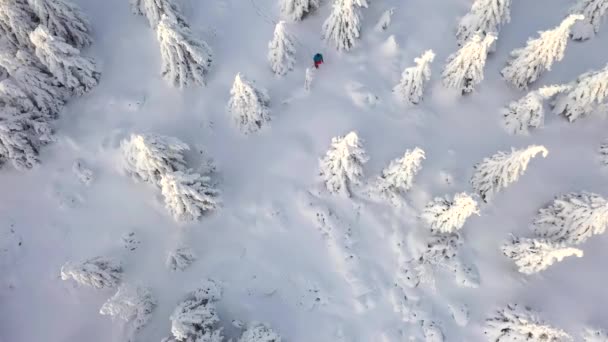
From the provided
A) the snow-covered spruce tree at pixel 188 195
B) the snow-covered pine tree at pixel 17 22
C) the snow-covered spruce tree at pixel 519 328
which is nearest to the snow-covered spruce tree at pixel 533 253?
the snow-covered spruce tree at pixel 519 328

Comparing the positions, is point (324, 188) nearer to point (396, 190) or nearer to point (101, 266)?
point (396, 190)

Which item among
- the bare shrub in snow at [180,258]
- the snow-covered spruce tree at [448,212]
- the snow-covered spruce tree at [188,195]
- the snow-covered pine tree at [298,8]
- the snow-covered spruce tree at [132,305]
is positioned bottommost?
the snow-covered spruce tree at [132,305]

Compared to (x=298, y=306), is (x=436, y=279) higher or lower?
higher

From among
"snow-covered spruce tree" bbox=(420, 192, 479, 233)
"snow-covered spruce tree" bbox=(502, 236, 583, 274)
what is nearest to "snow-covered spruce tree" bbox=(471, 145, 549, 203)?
"snow-covered spruce tree" bbox=(420, 192, 479, 233)

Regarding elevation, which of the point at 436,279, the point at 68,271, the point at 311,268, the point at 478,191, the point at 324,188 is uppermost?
the point at 478,191

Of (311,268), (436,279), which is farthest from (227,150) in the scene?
(436,279)

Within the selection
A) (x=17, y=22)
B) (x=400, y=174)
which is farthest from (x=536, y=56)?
(x=17, y=22)

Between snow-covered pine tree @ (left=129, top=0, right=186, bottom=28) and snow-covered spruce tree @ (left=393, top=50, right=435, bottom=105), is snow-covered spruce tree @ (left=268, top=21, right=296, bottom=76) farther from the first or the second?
snow-covered spruce tree @ (left=393, top=50, right=435, bottom=105)

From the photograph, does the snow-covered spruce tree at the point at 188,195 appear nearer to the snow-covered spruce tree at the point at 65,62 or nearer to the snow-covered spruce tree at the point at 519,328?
the snow-covered spruce tree at the point at 65,62
